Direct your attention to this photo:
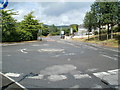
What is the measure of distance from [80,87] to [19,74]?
11.2 feet

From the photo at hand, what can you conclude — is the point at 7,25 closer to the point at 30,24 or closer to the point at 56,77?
the point at 30,24

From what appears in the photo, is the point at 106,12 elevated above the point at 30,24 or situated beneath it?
elevated above

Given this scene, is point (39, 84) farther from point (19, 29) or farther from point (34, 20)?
point (34, 20)

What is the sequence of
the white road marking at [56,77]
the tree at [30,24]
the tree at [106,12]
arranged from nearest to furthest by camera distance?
the white road marking at [56,77] < the tree at [106,12] < the tree at [30,24]

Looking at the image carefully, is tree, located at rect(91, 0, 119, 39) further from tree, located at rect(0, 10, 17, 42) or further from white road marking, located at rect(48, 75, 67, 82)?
white road marking, located at rect(48, 75, 67, 82)

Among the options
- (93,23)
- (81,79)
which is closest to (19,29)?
(93,23)

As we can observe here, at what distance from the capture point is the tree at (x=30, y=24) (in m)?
29.7

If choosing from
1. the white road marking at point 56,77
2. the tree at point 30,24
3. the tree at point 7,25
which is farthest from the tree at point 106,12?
the white road marking at point 56,77

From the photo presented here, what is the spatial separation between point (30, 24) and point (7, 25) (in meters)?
7.00

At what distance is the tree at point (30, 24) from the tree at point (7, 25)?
398 centimetres

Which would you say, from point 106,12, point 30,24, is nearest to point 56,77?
point 106,12

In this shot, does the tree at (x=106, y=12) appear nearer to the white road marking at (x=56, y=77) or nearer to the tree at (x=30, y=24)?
the tree at (x=30, y=24)

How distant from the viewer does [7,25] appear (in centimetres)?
2408

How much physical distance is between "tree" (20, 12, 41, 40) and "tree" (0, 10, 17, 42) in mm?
3982
